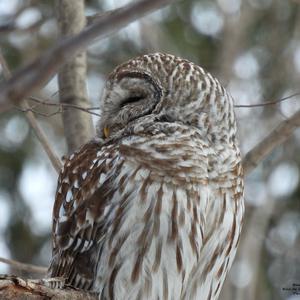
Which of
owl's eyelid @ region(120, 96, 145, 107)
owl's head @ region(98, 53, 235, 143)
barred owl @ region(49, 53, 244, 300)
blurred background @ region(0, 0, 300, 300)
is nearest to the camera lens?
barred owl @ region(49, 53, 244, 300)

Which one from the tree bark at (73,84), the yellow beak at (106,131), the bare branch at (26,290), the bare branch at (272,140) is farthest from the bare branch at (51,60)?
the tree bark at (73,84)

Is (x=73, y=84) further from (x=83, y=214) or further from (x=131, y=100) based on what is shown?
(x=83, y=214)

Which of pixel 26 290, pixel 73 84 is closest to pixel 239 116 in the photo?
pixel 73 84

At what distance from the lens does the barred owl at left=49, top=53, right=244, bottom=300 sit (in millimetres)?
3178

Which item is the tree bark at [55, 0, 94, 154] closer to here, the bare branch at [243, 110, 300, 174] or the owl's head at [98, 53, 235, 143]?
the owl's head at [98, 53, 235, 143]

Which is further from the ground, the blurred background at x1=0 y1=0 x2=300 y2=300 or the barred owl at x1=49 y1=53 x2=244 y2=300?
the blurred background at x1=0 y1=0 x2=300 y2=300

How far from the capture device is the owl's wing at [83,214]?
3.31 m

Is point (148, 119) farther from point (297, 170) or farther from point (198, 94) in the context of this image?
point (297, 170)

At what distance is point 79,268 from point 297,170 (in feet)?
16.2

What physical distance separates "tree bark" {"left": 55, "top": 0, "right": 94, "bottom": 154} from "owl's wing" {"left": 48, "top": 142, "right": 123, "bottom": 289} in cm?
54

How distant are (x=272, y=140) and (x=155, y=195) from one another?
2.23 ft

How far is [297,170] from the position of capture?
310 inches

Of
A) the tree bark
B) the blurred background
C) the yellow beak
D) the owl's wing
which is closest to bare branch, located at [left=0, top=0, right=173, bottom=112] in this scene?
the owl's wing

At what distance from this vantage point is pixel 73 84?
4.25 meters
